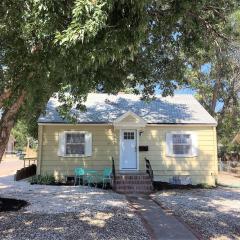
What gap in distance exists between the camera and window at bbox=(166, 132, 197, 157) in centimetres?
1983

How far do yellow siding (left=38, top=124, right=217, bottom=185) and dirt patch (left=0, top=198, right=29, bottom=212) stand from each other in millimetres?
6623

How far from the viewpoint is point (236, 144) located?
38.4 m

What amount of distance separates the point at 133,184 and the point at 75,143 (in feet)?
12.9

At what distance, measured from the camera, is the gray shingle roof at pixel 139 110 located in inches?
781

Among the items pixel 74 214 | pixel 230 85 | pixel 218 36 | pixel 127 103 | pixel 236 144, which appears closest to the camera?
pixel 218 36

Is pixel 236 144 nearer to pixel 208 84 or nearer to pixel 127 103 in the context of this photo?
pixel 208 84

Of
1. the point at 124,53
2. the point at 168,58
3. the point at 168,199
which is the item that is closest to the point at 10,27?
the point at 124,53

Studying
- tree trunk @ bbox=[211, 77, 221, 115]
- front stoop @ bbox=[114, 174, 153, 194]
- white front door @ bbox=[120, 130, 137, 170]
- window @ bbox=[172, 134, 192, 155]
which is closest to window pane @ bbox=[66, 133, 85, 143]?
white front door @ bbox=[120, 130, 137, 170]

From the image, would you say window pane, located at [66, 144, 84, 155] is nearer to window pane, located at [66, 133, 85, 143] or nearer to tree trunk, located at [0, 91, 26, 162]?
window pane, located at [66, 133, 85, 143]

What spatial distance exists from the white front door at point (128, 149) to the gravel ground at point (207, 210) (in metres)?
3.37

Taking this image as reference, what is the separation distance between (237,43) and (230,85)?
63.5 feet


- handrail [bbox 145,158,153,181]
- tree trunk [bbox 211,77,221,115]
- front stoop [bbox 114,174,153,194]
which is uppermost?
tree trunk [bbox 211,77,221,115]

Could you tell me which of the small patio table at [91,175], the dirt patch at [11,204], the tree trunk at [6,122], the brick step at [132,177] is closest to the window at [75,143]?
the small patio table at [91,175]

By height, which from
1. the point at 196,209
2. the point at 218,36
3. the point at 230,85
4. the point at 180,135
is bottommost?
the point at 196,209
